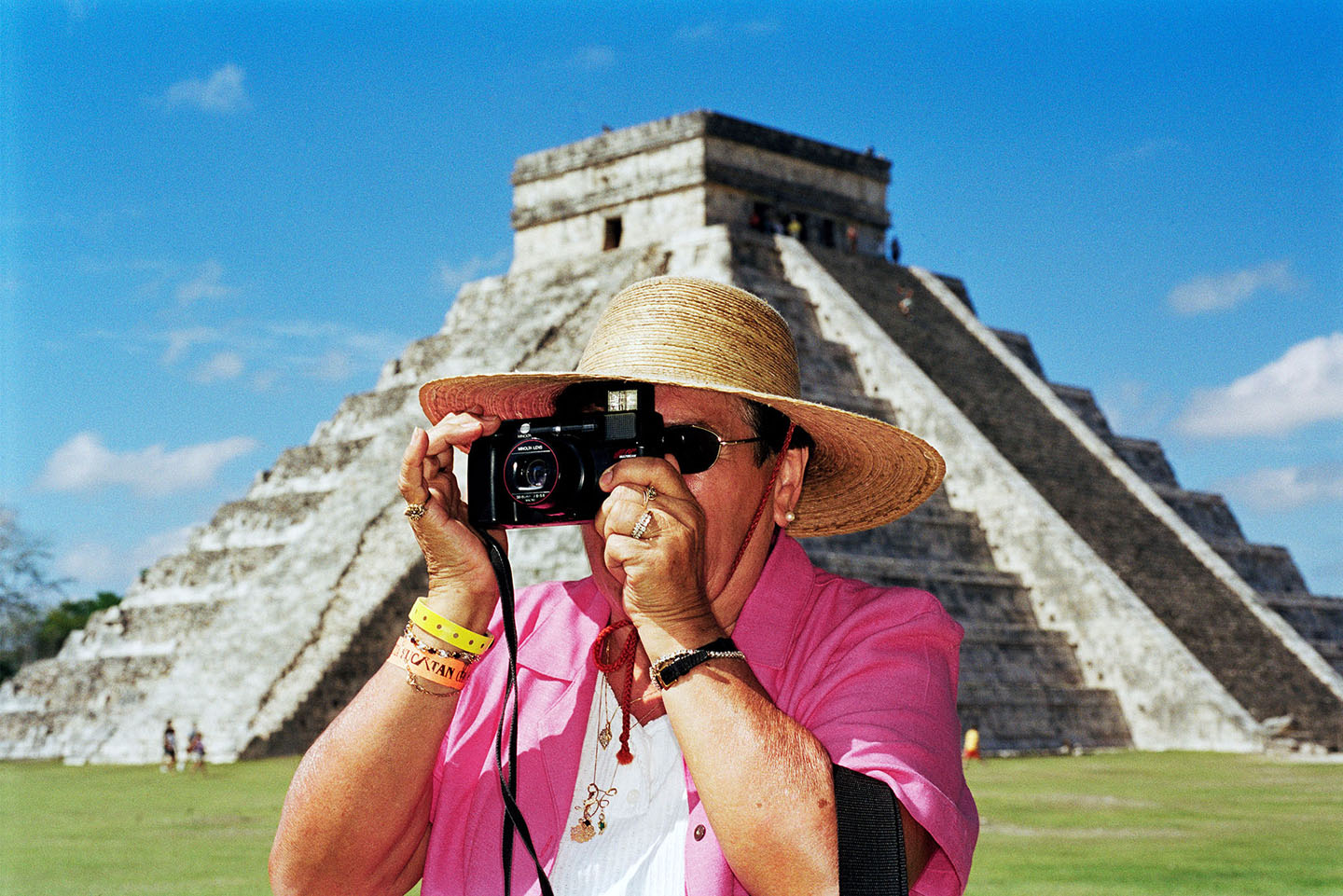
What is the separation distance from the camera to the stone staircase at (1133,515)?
61.4 ft

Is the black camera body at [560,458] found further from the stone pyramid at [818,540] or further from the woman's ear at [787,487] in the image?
the stone pyramid at [818,540]

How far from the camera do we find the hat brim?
8.51ft

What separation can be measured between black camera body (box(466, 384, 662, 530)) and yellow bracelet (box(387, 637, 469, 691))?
23 cm

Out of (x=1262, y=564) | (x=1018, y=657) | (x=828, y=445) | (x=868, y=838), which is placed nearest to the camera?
(x=868, y=838)

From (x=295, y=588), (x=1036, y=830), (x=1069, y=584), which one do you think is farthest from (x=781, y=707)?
(x=295, y=588)

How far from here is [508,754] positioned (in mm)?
2469

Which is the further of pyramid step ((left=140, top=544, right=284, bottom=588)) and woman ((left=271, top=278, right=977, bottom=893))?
pyramid step ((left=140, top=544, right=284, bottom=588))

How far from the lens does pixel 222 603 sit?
21344 millimetres

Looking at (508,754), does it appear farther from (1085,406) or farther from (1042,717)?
(1085,406)

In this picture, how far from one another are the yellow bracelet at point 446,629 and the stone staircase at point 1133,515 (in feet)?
56.3

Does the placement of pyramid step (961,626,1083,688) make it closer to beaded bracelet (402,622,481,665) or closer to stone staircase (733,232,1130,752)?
stone staircase (733,232,1130,752)

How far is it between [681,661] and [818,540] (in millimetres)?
15185

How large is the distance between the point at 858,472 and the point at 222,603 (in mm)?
19696

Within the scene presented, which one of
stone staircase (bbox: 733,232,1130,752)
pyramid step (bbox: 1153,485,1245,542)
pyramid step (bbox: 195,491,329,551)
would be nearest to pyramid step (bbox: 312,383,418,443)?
pyramid step (bbox: 195,491,329,551)
